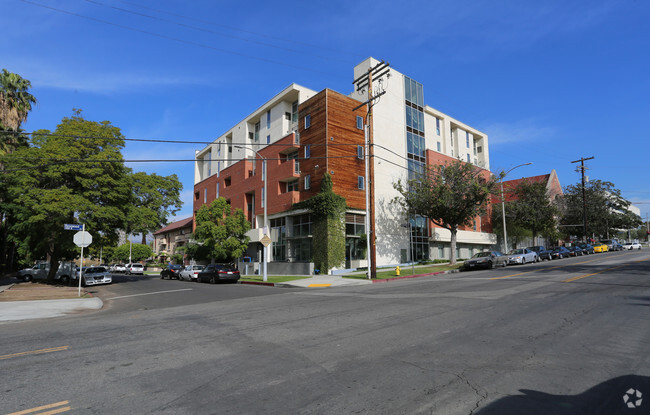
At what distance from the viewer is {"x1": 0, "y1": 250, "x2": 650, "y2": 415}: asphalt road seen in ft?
13.4

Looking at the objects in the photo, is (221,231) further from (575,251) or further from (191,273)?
(575,251)

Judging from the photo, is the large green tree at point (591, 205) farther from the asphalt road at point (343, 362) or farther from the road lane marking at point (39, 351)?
the road lane marking at point (39, 351)

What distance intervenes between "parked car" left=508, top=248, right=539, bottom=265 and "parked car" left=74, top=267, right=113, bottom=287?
33.3 meters

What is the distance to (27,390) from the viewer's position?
4594 millimetres

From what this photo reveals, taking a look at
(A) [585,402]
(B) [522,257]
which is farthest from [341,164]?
(A) [585,402]

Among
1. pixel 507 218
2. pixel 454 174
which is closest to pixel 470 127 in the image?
pixel 507 218

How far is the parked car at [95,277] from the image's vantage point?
27.8 meters

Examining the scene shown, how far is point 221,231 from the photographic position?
112 ft

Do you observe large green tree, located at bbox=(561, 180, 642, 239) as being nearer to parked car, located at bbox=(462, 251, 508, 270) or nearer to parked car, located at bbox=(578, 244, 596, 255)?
parked car, located at bbox=(578, 244, 596, 255)

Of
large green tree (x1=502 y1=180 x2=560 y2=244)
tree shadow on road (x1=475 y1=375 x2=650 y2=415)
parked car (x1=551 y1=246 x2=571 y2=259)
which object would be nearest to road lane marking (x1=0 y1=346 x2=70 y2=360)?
tree shadow on road (x1=475 y1=375 x2=650 y2=415)

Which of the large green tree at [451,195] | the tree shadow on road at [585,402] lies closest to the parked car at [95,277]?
the large green tree at [451,195]

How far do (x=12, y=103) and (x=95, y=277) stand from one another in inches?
589

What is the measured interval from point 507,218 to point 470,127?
47.3ft

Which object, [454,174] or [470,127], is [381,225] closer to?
[454,174]
